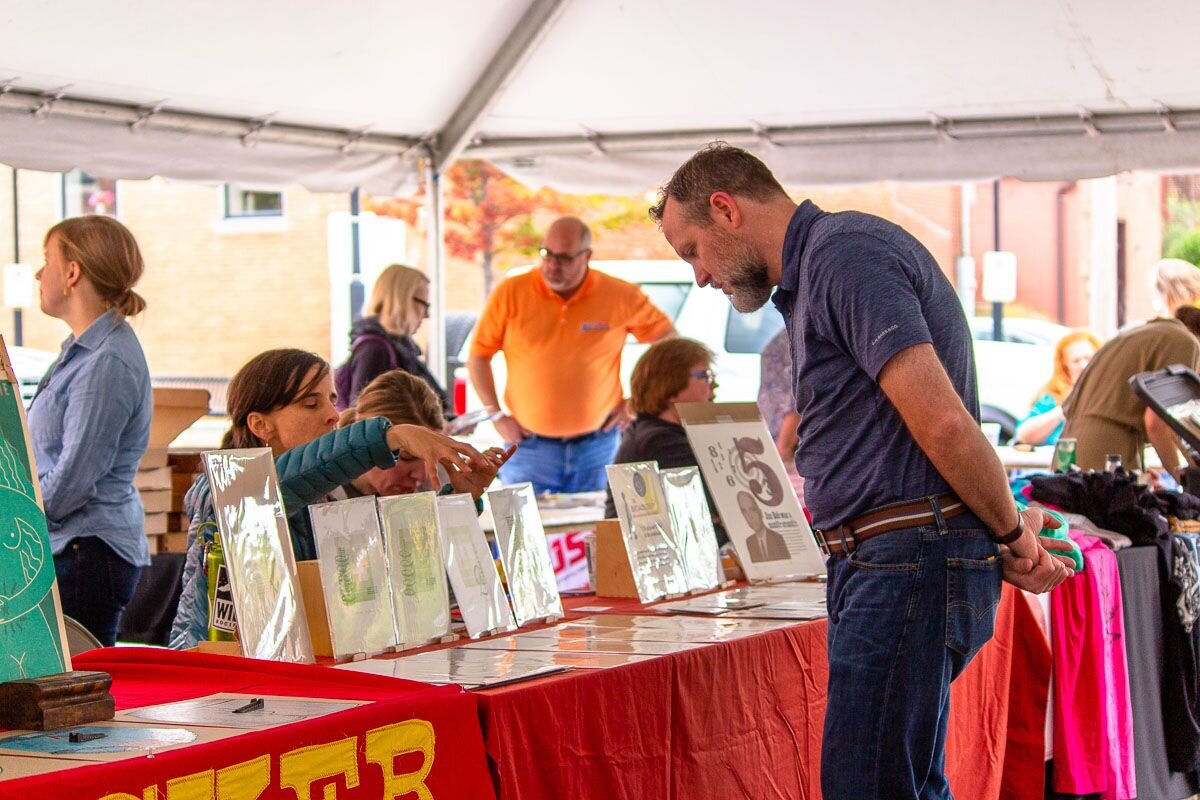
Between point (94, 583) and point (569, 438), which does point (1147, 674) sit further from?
point (94, 583)

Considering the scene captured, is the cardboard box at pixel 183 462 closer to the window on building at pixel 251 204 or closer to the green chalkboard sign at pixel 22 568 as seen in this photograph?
the green chalkboard sign at pixel 22 568

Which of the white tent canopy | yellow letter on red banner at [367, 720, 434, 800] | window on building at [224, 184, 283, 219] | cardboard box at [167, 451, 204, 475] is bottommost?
yellow letter on red banner at [367, 720, 434, 800]

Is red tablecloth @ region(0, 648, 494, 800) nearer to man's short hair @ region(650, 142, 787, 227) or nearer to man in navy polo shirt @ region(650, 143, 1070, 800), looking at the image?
man in navy polo shirt @ region(650, 143, 1070, 800)

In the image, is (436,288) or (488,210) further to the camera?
(488,210)

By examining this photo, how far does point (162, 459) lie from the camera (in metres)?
4.82

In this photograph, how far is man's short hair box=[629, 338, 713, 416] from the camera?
422 cm

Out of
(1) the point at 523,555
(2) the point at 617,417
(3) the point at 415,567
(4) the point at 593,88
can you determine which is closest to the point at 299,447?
(3) the point at 415,567

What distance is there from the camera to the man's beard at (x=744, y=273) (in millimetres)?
2336

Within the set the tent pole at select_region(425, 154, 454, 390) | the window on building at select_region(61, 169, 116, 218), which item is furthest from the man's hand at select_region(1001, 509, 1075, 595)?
the window on building at select_region(61, 169, 116, 218)

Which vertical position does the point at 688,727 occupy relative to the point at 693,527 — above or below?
below

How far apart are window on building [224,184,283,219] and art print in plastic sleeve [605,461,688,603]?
52.0ft

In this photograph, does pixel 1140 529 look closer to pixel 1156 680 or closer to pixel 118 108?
→ pixel 1156 680

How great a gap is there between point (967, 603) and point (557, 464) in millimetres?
3863

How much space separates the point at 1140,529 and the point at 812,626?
1.65 meters
